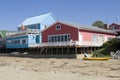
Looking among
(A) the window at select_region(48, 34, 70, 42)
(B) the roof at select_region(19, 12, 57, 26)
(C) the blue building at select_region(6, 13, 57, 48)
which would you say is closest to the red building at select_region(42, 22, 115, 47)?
(A) the window at select_region(48, 34, 70, 42)

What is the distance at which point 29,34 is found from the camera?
5100cm

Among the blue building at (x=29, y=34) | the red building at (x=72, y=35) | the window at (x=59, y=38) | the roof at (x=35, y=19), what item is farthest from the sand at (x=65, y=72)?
the roof at (x=35, y=19)

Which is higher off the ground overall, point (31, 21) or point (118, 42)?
point (31, 21)

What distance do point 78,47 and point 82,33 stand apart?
11.6 ft

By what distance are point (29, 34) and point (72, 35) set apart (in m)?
12.0

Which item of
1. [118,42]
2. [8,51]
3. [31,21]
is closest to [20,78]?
[118,42]

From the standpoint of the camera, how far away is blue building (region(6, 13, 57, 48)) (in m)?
50.9

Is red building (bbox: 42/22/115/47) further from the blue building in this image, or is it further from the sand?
the sand

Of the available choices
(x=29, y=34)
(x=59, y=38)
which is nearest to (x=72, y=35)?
(x=59, y=38)

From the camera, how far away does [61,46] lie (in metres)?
41.0

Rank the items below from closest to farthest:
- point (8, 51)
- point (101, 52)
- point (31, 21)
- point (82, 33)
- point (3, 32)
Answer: point (101, 52)
point (82, 33)
point (8, 51)
point (31, 21)
point (3, 32)

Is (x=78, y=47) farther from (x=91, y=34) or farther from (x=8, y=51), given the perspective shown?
(x=8, y=51)

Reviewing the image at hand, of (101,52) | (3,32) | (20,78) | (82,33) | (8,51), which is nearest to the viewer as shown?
(20,78)

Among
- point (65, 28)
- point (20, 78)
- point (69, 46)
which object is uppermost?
point (65, 28)
